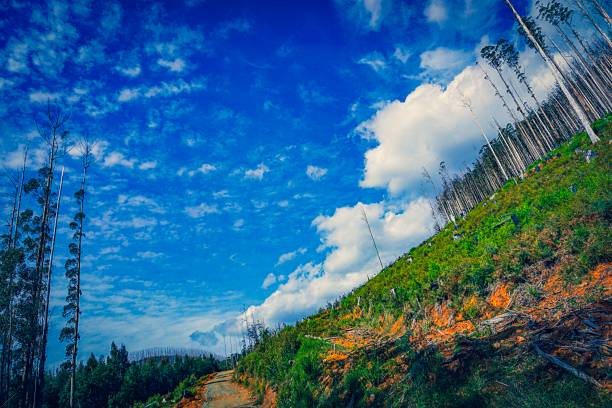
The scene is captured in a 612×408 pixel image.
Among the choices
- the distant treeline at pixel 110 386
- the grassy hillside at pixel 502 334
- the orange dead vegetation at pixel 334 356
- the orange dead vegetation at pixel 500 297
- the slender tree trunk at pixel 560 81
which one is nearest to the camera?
the grassy hillside at pixel 502 334

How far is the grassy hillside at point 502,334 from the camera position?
436cm

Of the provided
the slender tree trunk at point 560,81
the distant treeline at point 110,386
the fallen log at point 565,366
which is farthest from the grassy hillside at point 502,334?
the distant treeline at point 110,386

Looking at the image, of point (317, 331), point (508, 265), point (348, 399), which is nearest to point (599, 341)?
point (508, 265)

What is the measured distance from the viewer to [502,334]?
19.5 ft

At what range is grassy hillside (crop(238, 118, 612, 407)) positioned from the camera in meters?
4.36

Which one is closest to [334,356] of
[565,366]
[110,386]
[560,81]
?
[565,366]

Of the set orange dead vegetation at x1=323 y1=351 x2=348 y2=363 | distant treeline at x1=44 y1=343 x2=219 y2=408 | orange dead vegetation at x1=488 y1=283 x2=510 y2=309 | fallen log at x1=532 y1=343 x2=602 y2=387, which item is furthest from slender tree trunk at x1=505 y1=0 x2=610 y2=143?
distant treeline at x1=44 y1=343 x2=219 y2=408

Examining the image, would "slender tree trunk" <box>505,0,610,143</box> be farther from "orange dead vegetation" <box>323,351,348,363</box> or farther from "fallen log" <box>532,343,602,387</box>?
"orange dead vegetation" <box>323,351,348,363</box>

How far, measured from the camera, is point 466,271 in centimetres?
1059

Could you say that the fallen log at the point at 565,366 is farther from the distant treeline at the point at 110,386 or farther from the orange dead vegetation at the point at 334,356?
the distant treeline at the point at 110,386

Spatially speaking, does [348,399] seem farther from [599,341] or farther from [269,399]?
[269,399]

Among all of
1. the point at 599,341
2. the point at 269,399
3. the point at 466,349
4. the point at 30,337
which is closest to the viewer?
the point at 599,341

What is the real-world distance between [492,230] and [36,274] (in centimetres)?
2331

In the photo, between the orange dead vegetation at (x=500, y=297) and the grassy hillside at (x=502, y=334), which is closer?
the grassy hillside at (x=502, y=334)
